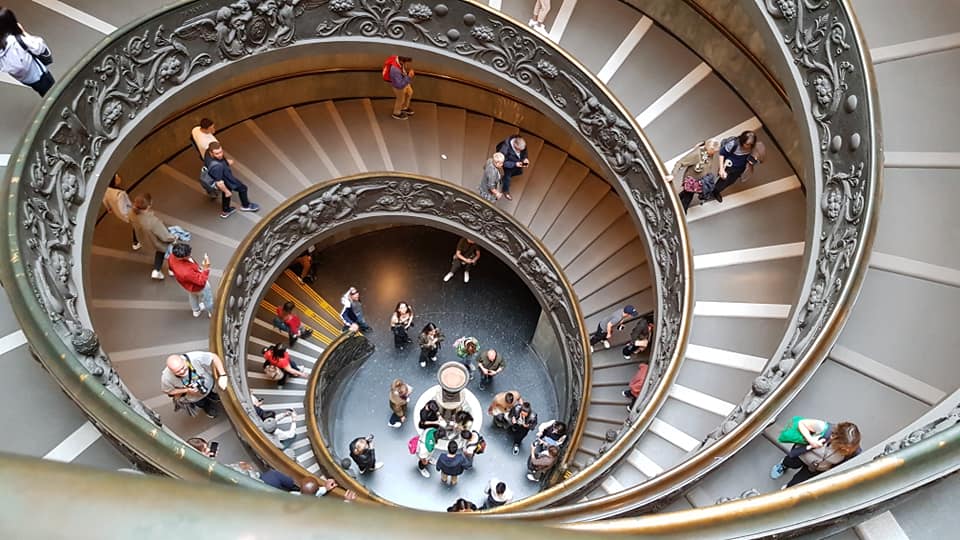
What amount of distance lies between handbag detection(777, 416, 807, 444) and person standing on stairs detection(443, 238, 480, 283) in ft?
27.3

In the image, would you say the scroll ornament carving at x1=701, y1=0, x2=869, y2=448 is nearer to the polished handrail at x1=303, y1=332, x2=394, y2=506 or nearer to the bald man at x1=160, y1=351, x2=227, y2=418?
the bald man at x1=160, y1=351, x2=227, y2=418

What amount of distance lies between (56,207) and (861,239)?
7358 millimetres

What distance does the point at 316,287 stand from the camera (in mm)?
13672

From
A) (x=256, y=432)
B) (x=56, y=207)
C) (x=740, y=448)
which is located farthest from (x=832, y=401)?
(x=56, y=207)

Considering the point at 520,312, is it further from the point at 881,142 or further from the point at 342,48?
the point at 881,142

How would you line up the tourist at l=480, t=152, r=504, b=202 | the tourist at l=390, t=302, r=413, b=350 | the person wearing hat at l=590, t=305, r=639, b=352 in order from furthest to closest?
1. the tourist at l=390, t=302, r=413, b=350
2. the tourist at l=480, t=152, r=504, b=202
3. the person wearing hat at l=590, t=305, r=639, b=352

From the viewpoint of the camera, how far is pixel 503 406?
11211 millimetres

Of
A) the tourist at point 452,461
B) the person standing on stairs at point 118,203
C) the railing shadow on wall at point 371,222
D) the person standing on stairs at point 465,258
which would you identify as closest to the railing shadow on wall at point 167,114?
the person standing on stairs at point 118,203

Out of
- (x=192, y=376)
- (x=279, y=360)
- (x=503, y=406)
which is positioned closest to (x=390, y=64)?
(x=279, y=360)

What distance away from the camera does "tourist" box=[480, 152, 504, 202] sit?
10125 millimetres

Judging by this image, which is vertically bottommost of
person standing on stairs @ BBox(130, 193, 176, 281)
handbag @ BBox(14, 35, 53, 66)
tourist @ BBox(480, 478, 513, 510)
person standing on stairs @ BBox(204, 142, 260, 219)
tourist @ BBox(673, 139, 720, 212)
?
tourist @ BBox(480, 478, 513, 510)

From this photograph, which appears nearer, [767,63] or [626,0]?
[767,63]

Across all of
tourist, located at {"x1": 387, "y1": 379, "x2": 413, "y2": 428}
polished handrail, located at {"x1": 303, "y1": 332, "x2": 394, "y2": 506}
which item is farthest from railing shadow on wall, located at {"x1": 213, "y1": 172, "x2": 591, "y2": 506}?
tourist, located at {"x1": 387, "y1": 379, "x2": 413, "y2": 428}

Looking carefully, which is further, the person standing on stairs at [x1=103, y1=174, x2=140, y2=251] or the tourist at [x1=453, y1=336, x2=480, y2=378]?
the tourist at [x1=453, y1=336, x2=480, y2=378]
